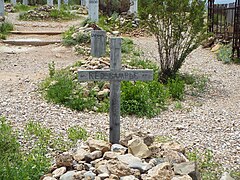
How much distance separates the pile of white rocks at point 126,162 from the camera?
10.6 feet

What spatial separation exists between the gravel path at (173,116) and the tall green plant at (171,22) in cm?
92

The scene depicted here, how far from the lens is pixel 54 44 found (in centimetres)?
1203

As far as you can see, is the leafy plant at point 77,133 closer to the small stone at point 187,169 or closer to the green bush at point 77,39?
the small stone at point 187,169

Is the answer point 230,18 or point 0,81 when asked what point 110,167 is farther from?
point 230,18

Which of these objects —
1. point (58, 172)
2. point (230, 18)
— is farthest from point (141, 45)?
point (58, 172)

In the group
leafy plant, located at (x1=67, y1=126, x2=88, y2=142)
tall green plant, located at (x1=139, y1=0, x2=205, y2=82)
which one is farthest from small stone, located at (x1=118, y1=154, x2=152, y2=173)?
tall green plant, located at (x1=139, y1=0, x2=205, y2=82)

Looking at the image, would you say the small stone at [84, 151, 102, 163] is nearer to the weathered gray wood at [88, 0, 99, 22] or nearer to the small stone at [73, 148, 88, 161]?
the small stone at [73, 148, 88, 161]

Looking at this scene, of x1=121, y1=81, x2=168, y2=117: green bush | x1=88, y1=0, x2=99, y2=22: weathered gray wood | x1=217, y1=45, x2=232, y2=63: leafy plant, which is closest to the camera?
x1=121, y1=81, x2=168, y2=117: green bush

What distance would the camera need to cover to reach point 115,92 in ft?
12.8

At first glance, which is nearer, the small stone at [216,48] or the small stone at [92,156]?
the small stone at [92,156]

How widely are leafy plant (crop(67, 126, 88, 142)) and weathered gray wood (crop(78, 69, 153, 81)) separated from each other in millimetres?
868

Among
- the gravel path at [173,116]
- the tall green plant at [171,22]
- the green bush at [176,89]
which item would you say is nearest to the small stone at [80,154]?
the gravel path at [173,116]

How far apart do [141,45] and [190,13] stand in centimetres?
490

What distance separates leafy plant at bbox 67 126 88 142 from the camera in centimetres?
446
